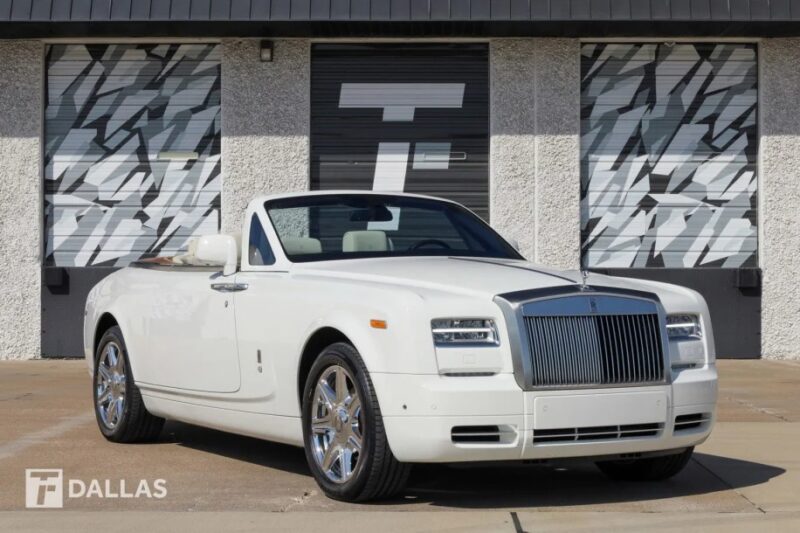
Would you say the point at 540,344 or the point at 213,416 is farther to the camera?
the point at 213,416

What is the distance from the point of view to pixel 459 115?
624 inches

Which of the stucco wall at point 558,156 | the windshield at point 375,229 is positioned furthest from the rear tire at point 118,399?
the stucco wall at point 558,156

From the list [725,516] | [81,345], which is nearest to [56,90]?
[81,345]

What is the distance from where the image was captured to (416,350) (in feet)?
20.4

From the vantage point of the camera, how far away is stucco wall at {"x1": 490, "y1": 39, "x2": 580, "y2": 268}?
620 inches

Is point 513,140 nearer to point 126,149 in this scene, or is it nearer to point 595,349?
point 126,149

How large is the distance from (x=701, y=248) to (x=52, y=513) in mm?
10852

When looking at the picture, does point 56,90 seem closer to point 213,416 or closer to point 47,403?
point 47,403

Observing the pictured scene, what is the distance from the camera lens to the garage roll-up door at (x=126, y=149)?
15.9 meters

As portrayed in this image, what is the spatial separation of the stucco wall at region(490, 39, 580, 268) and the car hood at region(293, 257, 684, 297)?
8179mm

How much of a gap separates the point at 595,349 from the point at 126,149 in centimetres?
1047

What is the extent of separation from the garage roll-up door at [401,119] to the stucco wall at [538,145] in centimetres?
22

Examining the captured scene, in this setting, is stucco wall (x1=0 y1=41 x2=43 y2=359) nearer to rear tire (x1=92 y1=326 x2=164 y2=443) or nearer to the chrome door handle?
rear tire (x1=92 y1=326 x2=164 y2=443)

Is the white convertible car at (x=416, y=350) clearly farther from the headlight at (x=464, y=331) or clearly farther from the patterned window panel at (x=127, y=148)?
the patterned window panel at (x=127, y=148)
